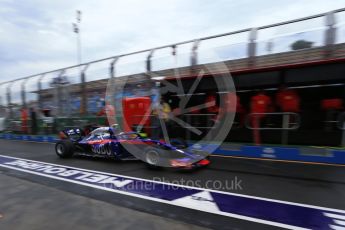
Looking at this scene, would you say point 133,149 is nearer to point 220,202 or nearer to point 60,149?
point 60,149

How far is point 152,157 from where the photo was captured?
6473 mm

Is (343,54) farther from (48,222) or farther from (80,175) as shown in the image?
(48,222)

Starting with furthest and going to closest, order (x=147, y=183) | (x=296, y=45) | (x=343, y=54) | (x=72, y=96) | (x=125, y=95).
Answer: (x=72, y=96) < (x=125, y=95) < (x=296, y=45) < (x=343, y=54) < (x=147, y=183)

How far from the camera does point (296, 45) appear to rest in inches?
344

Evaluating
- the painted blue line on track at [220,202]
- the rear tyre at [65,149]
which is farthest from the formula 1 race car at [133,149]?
the painted blue line on track at [220,202]

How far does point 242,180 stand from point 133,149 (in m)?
3.02

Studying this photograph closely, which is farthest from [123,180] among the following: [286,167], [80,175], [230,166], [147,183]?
[286,167]

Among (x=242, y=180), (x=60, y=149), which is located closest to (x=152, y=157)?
(x=242, y=180)

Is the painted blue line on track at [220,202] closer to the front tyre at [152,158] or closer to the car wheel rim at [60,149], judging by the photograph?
the front tyre at [152,158]

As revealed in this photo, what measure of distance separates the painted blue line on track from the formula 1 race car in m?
0.85

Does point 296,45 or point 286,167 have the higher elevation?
point 296,45

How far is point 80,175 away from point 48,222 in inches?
104

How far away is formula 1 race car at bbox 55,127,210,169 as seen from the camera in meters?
6.31

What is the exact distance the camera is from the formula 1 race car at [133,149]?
20.7ft
